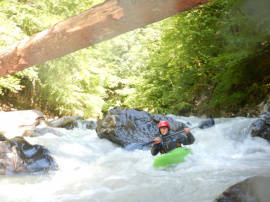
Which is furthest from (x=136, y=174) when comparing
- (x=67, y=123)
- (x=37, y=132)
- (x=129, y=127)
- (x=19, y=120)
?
(x=19, y=120)

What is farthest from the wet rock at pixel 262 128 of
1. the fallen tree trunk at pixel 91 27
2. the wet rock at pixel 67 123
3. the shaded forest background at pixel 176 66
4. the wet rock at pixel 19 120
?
the wet rock at pixel 19 120

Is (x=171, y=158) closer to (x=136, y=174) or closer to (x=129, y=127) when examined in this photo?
(x=136, y=174)

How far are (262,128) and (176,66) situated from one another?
715cm

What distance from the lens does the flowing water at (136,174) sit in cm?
345

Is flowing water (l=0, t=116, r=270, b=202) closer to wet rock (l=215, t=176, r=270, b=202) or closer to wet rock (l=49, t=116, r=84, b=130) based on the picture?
wet rock (l=215, t=176, r=270, b=202)

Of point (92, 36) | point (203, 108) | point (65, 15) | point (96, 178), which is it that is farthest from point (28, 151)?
point (65, 15)

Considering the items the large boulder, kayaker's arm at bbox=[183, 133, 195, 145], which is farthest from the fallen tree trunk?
the large boulder

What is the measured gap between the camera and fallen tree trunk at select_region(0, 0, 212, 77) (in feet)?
5.60

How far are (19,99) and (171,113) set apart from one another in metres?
9.74

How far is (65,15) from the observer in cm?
1423

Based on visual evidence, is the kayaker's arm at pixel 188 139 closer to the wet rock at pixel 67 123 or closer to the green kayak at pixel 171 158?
the green kayak at pixel 171 158

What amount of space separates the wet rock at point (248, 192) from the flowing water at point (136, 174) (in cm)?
61

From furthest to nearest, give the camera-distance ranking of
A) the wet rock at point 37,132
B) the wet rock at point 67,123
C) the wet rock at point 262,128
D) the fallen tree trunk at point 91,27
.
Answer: the wet rock at point 67,123 → the wet rock at point 37,132 → the wet rock at point 262,128 → the fallen tree trunk at point 91,27

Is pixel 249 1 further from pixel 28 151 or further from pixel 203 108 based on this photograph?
pixel 28 151
